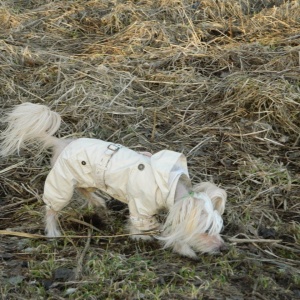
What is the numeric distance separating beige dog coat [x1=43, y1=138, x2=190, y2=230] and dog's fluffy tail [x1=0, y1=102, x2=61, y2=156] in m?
0.24

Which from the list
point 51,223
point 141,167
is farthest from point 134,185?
point 51,223

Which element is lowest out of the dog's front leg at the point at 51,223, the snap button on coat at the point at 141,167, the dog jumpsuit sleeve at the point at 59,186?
the dog's front leg at the point at 51,223

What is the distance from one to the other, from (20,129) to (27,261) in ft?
2.88

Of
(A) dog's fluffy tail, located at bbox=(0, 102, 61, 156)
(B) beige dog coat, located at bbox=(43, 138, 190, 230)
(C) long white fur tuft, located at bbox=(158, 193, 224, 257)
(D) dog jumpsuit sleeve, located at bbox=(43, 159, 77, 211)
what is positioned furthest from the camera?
(A) dog's fluffy tail, located at bbox=(0, 102, 61, 156)

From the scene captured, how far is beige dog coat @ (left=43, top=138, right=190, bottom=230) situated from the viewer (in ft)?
11.1

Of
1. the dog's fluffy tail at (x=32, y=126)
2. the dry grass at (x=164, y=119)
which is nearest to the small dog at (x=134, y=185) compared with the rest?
the dog's fluffy tail at (x=32, y=126)

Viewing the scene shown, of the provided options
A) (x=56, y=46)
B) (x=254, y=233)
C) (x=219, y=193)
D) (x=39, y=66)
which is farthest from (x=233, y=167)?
(x=56, y=46)

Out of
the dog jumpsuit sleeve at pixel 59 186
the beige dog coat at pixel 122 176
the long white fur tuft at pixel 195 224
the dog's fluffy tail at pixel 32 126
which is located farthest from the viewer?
the dog's fluffy tail at pixel 32 126

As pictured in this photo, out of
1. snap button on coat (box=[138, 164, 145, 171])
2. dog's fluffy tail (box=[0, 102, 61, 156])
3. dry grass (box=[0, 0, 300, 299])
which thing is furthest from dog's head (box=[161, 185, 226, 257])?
dog's fluffy tail (box=[0, 102, 61, 156])

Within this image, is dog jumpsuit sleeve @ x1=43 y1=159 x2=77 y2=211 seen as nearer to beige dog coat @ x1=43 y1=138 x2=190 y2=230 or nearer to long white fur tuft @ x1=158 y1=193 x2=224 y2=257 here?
beige dog coat @ x1=43 y1=138 x2=190 y2=230

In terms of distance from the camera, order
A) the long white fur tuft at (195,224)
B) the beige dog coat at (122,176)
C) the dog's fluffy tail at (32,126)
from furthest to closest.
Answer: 1. the dog's fluffy tail at (32,126)
2. the beige dog coat at (122,176)
3. the long white fur tuft at (195,224)

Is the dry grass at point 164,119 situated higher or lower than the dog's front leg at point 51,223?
lower

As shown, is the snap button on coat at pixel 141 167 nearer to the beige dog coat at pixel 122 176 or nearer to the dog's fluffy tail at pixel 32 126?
the beige dog coat at pixel 122 176

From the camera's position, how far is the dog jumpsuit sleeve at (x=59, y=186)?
3672mm
